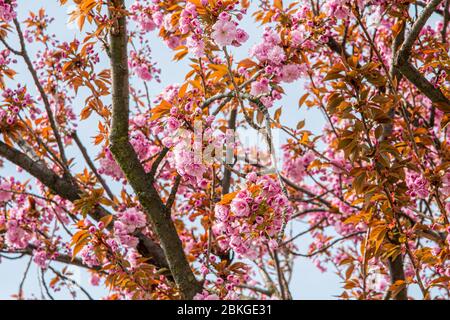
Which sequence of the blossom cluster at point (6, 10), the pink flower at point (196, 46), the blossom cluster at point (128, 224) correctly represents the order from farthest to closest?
the blossom cluster at point (6, 10) < the blossom cluster at point (128, 224) < the pink flower at point (196, 46)

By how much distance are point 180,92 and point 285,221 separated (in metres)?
0.91

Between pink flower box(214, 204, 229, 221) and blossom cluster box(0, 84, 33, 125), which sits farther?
blossom cluster box(0, 84, 33, 125)

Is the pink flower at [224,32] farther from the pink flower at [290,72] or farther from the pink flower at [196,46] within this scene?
the pink flower at [290,72]

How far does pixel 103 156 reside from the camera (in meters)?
3.31

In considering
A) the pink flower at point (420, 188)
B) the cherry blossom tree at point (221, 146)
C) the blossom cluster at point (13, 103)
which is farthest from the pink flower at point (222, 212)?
the blossom cluster at point (13, 103)

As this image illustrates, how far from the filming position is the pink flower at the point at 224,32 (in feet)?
7.06

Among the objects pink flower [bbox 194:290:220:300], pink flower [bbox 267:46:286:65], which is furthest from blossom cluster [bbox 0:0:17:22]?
pink flower [bbox 194:290:220:300]

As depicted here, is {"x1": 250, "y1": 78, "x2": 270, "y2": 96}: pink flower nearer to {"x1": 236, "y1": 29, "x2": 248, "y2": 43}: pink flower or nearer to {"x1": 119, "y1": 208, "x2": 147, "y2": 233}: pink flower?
{"x1": 236, "y1": 29, "x2": 248, "y2": 43}: pink flower

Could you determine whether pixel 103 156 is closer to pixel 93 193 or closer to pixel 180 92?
pixel 93 193

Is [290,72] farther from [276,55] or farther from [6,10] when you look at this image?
[6,10]

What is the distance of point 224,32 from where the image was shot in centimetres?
217

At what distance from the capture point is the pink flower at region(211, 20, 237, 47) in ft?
7.06
